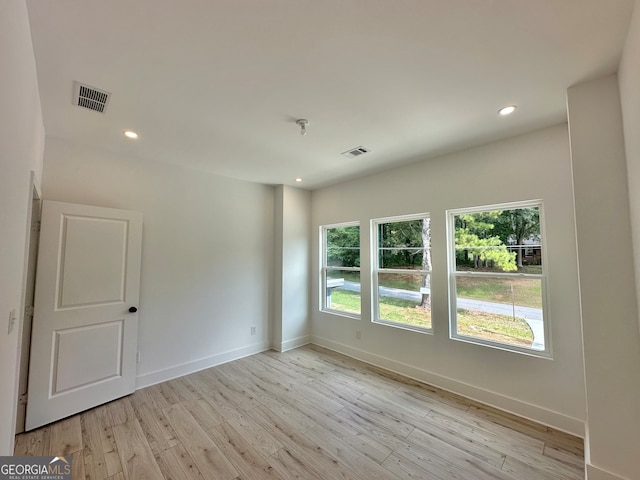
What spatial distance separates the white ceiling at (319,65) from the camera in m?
1.29

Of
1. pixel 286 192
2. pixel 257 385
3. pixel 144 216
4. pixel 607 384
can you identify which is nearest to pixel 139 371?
pixel 257 385

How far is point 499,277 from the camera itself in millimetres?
2730

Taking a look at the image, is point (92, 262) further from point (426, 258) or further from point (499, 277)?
point (499, 277)

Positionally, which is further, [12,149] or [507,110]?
[507,110]

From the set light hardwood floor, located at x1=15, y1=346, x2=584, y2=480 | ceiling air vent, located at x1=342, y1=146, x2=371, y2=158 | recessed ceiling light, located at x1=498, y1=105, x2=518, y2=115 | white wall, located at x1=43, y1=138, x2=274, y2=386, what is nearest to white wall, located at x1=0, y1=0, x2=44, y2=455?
light hardwood floor, located at x1=15, y1=346, x2=584, y2=480

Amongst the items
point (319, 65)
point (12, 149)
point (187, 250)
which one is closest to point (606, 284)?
point (319, 65)

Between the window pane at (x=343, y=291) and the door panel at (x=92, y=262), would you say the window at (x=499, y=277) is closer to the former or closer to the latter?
the window pane at (x=343, y=291)

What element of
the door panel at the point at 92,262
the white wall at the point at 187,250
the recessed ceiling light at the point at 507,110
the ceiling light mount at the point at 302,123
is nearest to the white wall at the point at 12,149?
the door panel at the point at 92,262

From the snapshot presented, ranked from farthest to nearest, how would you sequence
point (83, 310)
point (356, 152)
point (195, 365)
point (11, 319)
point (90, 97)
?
1. point (195, 365)
2. point (356, 152)
3. point (83, 310)
4. point (90, 97)
5. point (11, 319)

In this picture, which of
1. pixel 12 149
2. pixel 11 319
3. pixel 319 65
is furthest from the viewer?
pixel 319 65

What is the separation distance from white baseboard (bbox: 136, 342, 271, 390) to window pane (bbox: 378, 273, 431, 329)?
6.74 ft

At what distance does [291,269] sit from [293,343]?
1.23 metres

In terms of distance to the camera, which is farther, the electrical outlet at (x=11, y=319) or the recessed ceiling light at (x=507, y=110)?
the recessed ceiling light at (x=507, y=110)

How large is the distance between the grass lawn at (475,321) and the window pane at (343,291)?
1.66 ft
